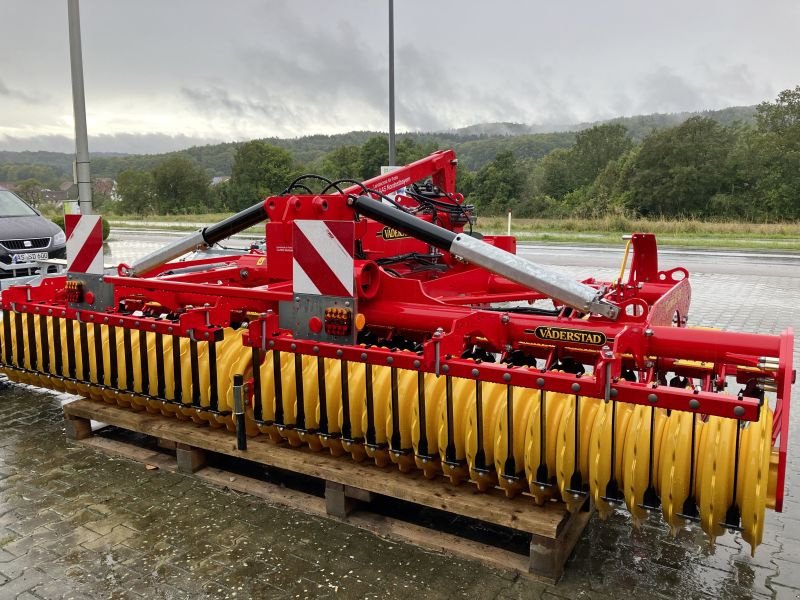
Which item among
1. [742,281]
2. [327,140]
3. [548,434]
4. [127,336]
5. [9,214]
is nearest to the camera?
[548,434]

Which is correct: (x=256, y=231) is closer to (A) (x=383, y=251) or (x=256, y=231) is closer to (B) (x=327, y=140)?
(A) (x=383, y=251)

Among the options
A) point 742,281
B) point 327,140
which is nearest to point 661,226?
point 742,281

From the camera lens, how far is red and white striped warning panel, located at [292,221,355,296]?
372 centimetres

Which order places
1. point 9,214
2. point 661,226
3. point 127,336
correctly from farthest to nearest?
point 661,226 < point 9,214 < point 127,336

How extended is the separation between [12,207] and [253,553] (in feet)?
28.1

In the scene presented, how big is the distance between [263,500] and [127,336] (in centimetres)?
158

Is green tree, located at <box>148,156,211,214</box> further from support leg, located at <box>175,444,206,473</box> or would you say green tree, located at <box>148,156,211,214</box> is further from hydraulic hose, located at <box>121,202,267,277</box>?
support leg, located at <box>175,444,206,473</box>

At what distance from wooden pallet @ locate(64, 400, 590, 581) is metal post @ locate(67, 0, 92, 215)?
5.40m

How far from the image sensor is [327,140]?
81.4 m

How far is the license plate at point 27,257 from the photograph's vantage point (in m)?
8.62

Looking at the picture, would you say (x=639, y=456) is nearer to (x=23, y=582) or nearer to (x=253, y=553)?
(x=253, y=553)

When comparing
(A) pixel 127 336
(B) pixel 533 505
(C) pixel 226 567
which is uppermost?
(A) pixel 127 336

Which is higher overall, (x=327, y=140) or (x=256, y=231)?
(x=327, y=140)

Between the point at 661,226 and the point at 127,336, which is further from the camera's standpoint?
the point at 661,226
